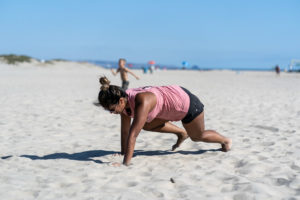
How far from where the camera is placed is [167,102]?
332 cm

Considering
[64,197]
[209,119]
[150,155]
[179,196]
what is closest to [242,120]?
[209,119]

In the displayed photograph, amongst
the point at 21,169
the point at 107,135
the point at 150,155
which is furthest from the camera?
the point at 107,135

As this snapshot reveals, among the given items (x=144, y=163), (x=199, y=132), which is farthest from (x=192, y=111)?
(x=144, y=163)

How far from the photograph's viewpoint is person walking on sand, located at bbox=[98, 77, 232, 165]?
3131 mm

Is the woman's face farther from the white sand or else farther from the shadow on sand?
the shadow on sand

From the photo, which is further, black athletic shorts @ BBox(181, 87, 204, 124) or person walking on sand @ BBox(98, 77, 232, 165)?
black athletic shorts @ BBox(181, 87, 204, 124)

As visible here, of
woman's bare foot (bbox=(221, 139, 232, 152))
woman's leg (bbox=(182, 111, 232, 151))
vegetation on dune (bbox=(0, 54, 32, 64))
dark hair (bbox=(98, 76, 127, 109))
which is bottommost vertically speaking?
woman's bare foot (bbox=(221, 139, 232, 152))

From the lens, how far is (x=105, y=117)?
6.79 m

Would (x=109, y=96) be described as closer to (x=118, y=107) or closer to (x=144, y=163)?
(x=118, y=107)

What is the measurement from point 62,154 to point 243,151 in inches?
83.6

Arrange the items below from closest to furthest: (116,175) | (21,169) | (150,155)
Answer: (116,175) < (21,169) < (150,155)

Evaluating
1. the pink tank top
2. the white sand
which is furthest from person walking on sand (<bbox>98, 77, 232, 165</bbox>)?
the white sand

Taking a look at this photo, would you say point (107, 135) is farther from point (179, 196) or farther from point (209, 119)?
point (179, 196)

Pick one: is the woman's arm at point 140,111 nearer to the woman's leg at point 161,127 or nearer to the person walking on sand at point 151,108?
the person walking on sand at point 151,108
